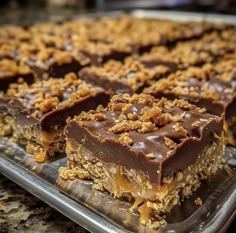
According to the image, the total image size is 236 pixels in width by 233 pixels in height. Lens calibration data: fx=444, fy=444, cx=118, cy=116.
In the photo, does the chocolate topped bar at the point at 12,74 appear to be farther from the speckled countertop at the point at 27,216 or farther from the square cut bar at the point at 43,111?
the speckled countertop at the point at 27,216

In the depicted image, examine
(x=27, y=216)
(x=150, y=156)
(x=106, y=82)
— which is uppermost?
(x=150, y=156)

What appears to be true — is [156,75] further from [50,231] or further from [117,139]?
[50,231]

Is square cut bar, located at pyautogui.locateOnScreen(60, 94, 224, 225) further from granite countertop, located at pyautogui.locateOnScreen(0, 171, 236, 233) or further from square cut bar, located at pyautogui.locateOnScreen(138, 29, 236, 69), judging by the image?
square cut bar, located at pyautogui.locateOnScreen(138, 29, 236, 69)

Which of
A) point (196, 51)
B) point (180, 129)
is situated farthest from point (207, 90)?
point (196, 51)

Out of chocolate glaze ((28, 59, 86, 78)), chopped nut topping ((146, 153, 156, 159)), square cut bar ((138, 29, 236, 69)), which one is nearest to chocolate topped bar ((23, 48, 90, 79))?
chocolate glaze ((28, 59, 86, 78))

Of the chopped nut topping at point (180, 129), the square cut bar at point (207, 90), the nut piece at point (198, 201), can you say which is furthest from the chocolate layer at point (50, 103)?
the nut piece at point (198, 201)

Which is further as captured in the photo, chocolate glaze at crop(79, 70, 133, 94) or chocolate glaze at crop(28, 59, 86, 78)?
chocolate glaze at crop(28, 59, 86, 78)

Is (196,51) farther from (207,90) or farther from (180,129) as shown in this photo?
(180,129)
